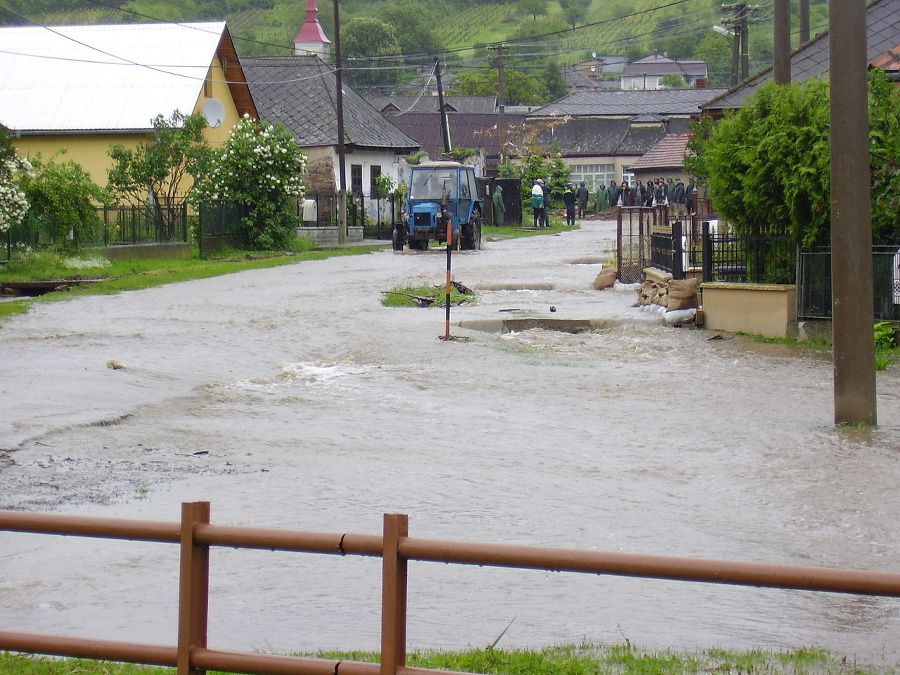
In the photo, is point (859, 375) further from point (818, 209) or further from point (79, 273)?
point (79, 273)

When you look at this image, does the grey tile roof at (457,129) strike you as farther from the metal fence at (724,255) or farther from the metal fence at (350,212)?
the metal fence at (724,255)

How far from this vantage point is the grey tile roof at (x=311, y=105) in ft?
158

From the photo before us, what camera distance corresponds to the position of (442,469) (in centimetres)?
940

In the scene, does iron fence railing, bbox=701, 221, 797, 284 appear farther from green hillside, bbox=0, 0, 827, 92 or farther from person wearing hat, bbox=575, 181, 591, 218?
green hillside, bbox=0, 0, 827, 92

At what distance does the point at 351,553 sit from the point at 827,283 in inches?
541

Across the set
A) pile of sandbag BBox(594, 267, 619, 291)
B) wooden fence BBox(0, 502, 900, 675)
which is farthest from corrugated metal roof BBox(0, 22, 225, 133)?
wooden fence BBox(0, 502, 900, 675)

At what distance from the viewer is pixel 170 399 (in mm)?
12383

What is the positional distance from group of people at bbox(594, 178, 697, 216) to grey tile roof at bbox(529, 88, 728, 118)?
17089mm

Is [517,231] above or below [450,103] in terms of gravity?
below

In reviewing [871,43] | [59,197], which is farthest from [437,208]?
[871,43]

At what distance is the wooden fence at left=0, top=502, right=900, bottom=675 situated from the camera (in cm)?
333

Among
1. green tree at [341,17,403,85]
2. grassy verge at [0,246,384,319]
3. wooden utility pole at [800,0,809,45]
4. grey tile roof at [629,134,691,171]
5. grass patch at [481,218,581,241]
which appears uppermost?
green tree at [341,17,403,85]

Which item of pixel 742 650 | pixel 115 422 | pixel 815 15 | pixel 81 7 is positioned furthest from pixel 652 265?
pixel 815 15

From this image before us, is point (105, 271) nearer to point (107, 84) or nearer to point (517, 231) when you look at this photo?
point (107, 84)
